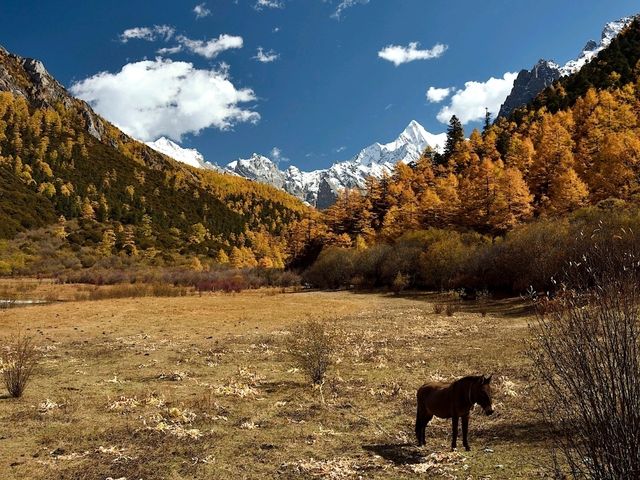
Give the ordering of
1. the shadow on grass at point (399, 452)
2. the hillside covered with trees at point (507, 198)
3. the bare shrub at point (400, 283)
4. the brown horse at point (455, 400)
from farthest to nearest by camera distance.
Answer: the bare shrub at point (400, 283), the hillside covered with trees at point (507, 198), the shadow on grass at point (399, 452), the brown horse at point (455, 400)

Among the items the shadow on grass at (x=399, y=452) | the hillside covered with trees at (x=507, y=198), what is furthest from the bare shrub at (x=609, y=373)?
the hillside covered with trees at (x=507, y=198)

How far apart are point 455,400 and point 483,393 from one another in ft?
2.26

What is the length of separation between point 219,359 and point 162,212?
18969 cm

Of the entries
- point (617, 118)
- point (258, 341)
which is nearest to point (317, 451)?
point (258, 341)

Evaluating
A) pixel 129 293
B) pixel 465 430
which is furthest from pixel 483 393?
pixel 129 293

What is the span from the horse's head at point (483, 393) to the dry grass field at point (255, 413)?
1.20m

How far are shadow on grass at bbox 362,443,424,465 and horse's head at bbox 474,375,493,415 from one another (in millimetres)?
1854

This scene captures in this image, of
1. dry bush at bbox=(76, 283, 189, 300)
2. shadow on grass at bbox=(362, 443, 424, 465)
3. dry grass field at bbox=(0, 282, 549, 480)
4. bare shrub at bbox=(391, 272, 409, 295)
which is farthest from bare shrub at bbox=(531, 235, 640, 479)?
dry bush at bbox=(76, 283, 189, 300)

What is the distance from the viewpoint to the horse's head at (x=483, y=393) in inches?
290

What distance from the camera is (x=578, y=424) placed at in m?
4.71

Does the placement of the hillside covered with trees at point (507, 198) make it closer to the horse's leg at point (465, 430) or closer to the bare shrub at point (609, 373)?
the horse's leg at point (465, 430)

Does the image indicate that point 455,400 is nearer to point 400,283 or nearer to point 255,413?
point 255,413

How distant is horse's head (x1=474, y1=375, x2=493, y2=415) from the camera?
24.1 feet

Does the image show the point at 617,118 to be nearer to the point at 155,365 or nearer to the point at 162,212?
the point at 155,365
